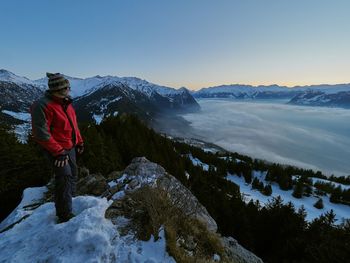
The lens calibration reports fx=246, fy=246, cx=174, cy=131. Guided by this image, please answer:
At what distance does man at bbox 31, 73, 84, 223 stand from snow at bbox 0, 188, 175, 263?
0.43m

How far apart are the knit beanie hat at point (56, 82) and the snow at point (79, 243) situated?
7.35 feet

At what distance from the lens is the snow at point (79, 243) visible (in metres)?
3.70

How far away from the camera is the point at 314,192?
2172 inches

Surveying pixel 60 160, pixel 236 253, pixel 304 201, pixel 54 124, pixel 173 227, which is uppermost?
pixel 54 124

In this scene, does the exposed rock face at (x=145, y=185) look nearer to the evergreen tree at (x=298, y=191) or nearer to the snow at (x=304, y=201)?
the snow at (x=304, y=201)

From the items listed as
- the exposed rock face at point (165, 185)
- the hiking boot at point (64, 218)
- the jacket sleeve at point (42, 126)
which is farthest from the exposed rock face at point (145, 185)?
the jacket sleeve at point (42, 126)

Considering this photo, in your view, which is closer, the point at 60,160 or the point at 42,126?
the point at 42,126

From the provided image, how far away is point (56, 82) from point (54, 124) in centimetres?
73

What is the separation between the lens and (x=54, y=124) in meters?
4.32

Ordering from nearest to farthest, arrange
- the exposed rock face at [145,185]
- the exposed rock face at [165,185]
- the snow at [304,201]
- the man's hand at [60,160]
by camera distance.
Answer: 1. the man's hand at [60,160]
2. the exposed rock face at [145,185]
3. the exposed rock face at [165,185]
4. the snow at [304,201]

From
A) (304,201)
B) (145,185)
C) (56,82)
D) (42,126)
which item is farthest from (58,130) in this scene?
(304,201)

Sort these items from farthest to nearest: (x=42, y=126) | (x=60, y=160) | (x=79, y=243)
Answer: (x=60, y=160) → (x=42, y=126) → (x=79, y=243)

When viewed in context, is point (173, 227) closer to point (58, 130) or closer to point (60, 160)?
point (60, 160)

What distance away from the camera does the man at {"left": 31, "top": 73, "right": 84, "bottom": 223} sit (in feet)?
13.2
